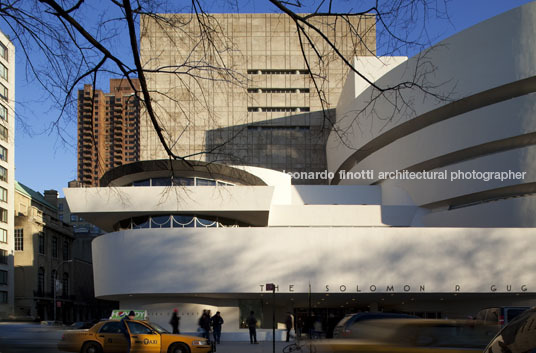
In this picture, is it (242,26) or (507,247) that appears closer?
(507,247)

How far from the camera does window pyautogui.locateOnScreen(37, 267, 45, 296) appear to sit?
69312mm

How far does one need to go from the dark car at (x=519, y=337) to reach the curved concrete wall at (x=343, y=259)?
103 ft

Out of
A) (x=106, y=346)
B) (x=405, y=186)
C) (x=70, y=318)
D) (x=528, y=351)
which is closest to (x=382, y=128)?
(x=405, y=186)

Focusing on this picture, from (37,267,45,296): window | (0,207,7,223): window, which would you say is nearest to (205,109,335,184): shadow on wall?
(0,207,7,223): window

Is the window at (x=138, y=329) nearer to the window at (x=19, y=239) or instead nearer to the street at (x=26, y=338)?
the street at (x=26, y=338)

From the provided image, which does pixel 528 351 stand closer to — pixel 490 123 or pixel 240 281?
pixel 240 281

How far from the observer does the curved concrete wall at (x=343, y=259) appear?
1364 inches

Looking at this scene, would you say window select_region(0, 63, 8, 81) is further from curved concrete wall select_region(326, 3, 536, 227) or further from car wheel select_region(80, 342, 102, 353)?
car wheel select_region(80, 342, 102, 353)

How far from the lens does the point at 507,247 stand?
34.8 metres

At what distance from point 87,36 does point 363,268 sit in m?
29.8

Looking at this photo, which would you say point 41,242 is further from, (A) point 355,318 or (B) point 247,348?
(A) point 355,318

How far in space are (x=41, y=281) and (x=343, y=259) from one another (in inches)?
1882

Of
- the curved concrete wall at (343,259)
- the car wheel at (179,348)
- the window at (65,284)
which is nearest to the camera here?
the car wheel at (179,348)

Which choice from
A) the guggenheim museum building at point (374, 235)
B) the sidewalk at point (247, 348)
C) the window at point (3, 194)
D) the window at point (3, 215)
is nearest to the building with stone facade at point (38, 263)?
the window at point (3, 215)
